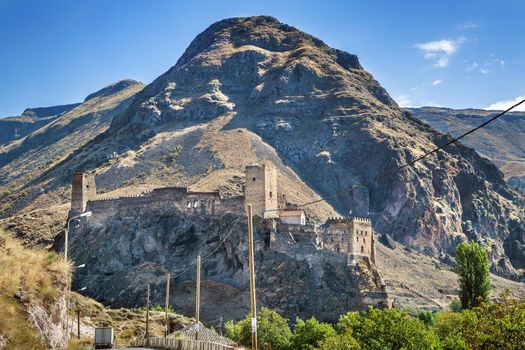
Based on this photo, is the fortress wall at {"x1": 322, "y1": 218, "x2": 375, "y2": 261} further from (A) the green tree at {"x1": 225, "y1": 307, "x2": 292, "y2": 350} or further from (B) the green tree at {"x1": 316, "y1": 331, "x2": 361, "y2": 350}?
(B) the green tree at {"x1": 316, "y1": 331, "x2": 361, "y2": 350}

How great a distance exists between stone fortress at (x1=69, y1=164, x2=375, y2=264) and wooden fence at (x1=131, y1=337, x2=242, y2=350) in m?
32.5

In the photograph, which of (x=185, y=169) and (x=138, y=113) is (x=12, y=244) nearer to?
(x=185, y=169)

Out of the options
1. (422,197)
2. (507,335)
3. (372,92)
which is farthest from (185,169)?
(507,335)

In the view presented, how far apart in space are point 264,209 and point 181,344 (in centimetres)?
4444

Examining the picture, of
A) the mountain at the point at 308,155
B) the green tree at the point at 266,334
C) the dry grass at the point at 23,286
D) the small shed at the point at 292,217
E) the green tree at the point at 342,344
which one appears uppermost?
the mountain at the point at 308,155

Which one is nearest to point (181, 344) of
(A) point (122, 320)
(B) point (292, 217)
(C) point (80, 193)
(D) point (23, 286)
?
(D) point (23, 286)

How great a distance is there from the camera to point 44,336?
28.0 m

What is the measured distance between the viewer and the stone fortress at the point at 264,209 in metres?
83.8

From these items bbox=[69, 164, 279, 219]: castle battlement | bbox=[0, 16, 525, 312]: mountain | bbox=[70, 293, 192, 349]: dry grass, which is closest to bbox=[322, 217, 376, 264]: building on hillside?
bbox=[69, 164, 279, 219]: castle battlement

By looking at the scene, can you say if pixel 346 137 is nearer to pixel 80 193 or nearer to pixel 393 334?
pixel 80 193

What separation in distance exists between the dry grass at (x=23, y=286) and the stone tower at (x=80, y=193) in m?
67.3

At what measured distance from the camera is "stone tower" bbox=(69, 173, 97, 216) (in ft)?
319

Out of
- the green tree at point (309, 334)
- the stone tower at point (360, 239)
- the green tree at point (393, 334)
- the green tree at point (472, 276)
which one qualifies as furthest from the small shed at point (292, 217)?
the green tree at point (393, 334)

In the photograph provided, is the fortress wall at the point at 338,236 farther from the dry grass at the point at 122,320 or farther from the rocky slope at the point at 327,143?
the rocky slope at the point at 327,143
